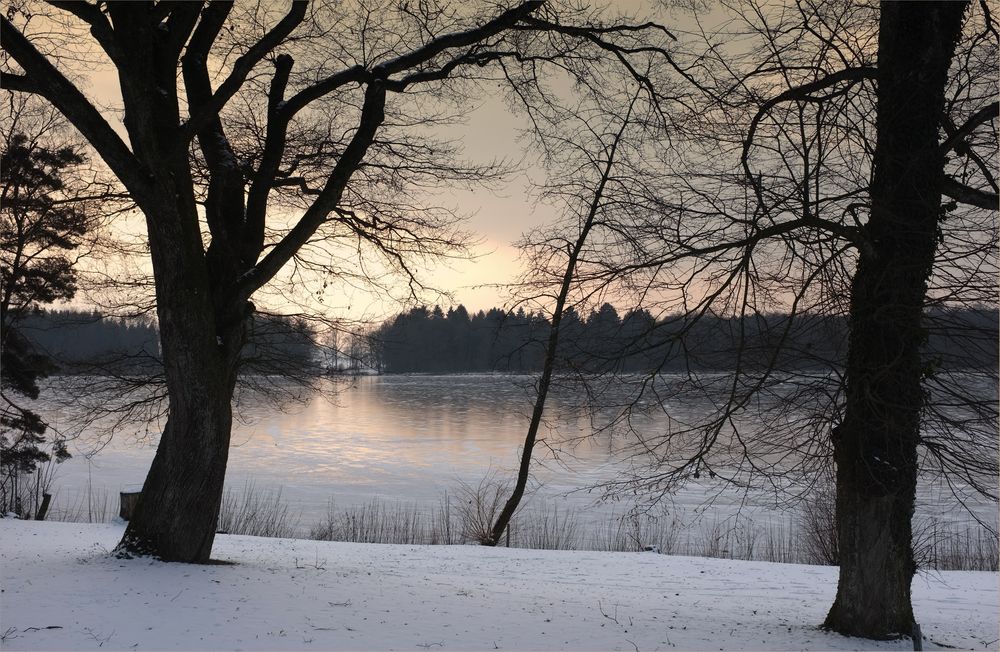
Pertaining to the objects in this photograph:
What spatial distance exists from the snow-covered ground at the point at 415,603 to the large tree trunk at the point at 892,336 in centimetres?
55

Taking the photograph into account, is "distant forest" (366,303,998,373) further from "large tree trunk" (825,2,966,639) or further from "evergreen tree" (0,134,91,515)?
"evergreen tree" (0,134,91,515)

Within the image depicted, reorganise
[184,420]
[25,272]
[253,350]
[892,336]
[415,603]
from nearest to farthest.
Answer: [892,336] < [415,603] < [184,420] < [253,350] < [25,272]

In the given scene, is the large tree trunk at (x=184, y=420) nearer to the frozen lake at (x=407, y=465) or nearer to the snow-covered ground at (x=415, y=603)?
the snow-covered ground at (x=415, y=603)

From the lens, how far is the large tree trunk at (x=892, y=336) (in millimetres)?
5926

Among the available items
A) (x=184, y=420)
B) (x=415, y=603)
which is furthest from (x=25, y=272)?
(x=415, y=603)

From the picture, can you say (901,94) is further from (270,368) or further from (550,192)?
(270,368)

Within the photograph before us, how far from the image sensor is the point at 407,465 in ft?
76.4

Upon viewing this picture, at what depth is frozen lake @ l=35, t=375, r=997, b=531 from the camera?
15.8 meters

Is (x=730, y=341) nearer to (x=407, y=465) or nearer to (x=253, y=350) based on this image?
(x=253, y=350)

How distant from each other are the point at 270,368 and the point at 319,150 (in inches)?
157

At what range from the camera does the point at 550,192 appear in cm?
1288

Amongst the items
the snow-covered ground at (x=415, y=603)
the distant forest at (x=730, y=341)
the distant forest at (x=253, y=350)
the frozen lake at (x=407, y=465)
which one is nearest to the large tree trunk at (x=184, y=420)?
the snow-covered ground at (x=415, y=603)

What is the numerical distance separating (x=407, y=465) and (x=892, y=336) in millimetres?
18806

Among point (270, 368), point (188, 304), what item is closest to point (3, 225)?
point (270, 368)
